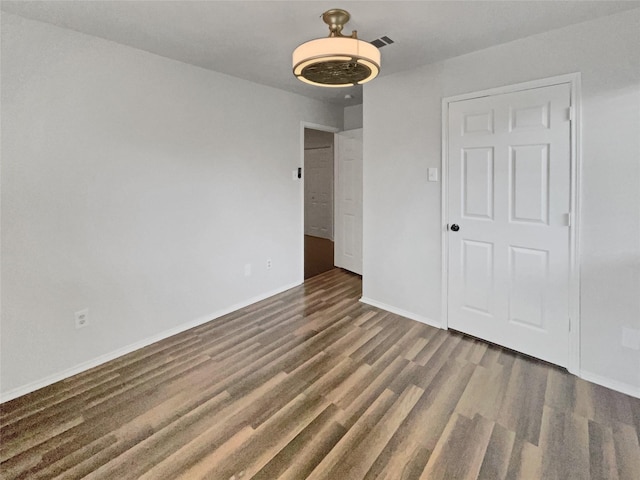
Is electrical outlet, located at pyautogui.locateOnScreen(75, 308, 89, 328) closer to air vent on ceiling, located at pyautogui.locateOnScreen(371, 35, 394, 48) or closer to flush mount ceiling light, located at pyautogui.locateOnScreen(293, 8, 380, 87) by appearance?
flush mount ceiling light, located at pyautogui.locateOnScreen(293, 8, 380, 87)

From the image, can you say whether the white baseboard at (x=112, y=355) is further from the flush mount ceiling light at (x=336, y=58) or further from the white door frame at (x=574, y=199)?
the white door frame at (x=574, y=199)

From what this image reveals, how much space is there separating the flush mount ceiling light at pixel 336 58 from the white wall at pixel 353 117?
8.63 ft

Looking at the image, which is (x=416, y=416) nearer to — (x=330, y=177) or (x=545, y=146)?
(x=545, y=146)

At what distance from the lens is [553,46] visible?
2.29m

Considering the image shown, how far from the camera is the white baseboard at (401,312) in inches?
122

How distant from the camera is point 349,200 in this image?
15.9 ft

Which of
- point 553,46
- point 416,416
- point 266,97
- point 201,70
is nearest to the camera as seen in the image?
point 416,416

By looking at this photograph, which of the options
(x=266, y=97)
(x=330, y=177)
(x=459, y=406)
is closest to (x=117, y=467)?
(x=459, y=406)

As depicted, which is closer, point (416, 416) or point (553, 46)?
point (416, 416)

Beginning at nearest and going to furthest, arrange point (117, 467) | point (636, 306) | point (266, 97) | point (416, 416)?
point (117, 467) < point (416, 416) < point (636, 306) < point (266, 97)

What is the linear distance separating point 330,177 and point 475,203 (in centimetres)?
467

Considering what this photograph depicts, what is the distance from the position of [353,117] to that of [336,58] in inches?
125

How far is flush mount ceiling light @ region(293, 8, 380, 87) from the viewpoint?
5.43ft

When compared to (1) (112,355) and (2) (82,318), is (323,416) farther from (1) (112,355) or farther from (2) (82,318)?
(2) (82,318)
